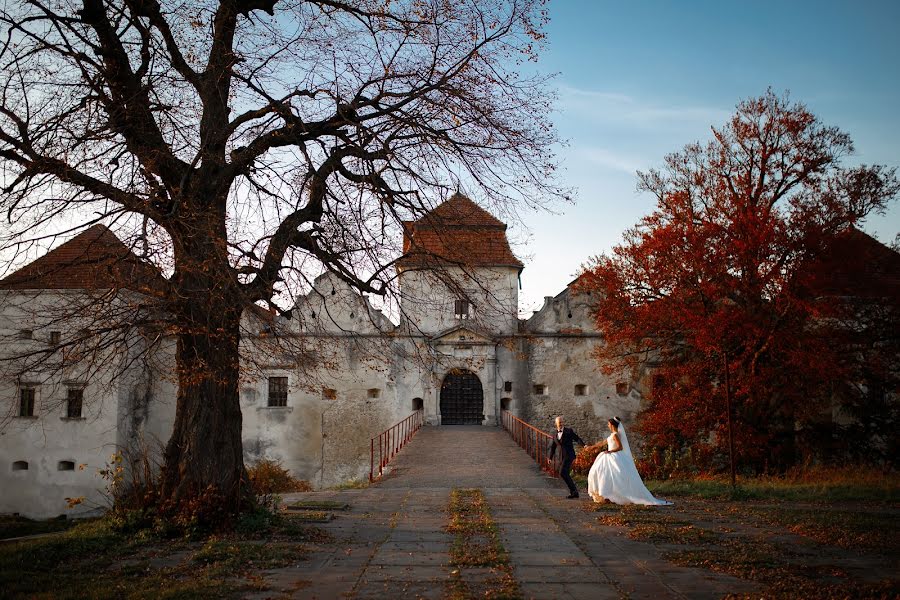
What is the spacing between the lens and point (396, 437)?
20.7 meters

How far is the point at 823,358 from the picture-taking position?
16203 millimetres

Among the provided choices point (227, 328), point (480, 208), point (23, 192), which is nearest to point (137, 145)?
point (23, 192)

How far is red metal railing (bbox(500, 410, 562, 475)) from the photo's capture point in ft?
49.5

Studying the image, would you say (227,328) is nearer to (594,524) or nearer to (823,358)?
(594,524)

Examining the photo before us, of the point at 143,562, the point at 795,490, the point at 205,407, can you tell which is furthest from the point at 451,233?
the point at 795,490

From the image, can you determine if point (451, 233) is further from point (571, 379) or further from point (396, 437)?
point (571, 379)

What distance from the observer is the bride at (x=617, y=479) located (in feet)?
34.3

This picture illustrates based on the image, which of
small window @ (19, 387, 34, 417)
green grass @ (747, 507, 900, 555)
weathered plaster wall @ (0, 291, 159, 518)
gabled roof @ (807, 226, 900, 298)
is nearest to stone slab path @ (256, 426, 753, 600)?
green grass @ (747, 507, 900, 555)

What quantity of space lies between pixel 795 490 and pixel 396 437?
11404mm

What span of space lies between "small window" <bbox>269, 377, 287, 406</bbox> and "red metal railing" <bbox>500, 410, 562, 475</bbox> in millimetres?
8642

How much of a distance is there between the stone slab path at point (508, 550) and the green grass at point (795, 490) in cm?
204

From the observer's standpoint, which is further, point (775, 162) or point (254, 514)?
point (775, 162)

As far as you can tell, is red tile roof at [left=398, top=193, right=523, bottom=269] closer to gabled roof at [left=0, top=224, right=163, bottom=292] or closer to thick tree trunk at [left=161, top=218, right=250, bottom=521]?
thick tree trunk at [left=161, top=218, right=250, bottom=521]

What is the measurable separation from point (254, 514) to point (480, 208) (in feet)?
14.1
